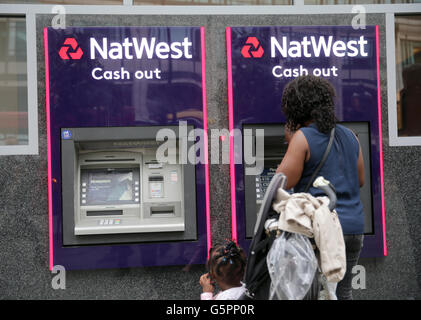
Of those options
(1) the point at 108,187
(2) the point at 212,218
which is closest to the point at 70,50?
(1) the point at 108,187

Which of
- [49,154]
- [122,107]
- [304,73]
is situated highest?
[304,73]

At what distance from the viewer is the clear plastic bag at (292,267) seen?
2.10 meters

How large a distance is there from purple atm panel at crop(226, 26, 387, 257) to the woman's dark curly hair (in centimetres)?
120

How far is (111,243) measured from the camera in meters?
3.57

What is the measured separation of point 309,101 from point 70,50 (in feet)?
6.93

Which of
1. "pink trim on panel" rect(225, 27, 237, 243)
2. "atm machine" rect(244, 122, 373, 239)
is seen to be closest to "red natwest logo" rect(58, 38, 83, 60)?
"pink trim on panel" rect(225, 27, 237, 243)

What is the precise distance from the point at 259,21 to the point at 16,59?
2103 mm

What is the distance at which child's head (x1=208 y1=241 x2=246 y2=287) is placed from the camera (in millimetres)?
2555

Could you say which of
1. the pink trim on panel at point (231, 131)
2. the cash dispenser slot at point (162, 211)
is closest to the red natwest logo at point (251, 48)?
the pink trim on panel at point (231, 131)

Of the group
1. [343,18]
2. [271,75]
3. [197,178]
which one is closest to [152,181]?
[197,178]

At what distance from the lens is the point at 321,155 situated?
7.60 feet

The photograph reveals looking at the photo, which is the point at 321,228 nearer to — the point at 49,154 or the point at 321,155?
the point at 321,155

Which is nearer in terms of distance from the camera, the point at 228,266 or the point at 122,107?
the point at 228,266

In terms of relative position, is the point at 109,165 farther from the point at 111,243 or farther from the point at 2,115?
the point at 2,115
